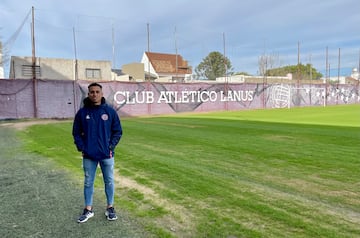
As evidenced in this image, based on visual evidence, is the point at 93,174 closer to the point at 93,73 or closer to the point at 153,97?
the point at 153,97

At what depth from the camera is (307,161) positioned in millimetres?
6879

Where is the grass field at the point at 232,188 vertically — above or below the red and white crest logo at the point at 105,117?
below

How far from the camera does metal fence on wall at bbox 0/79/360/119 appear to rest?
20562mm

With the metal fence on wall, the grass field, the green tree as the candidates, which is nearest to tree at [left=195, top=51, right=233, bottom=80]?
the green tree

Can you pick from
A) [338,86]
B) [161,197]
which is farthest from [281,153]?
[338,86]

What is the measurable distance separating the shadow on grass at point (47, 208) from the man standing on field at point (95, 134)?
218 millimetres

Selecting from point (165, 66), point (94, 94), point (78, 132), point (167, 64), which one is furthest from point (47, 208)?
point (167, 64)

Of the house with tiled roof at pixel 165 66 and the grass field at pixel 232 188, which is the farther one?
the house with tiled roof at pixel 165 66

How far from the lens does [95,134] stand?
3.73 metres

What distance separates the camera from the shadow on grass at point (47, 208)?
3494 mm

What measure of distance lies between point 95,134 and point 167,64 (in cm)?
5884

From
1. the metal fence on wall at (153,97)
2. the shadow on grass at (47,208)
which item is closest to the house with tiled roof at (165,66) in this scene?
the metal fence on wall at (153,97)

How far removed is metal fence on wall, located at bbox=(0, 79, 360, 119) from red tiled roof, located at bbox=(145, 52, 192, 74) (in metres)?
26.6

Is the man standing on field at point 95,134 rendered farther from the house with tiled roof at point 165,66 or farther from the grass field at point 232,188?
the house with tiled roof at point 165,66
